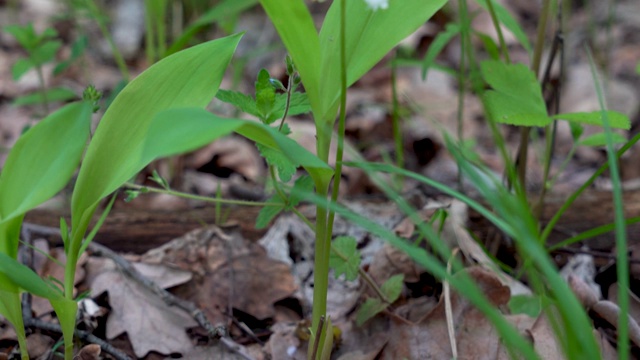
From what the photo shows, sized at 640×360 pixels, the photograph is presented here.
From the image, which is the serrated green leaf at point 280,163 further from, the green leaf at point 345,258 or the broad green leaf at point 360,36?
the green leaf at point 345,258

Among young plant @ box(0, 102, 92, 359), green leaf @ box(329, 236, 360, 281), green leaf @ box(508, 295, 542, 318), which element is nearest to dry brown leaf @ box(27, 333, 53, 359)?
young plant @ box(0, 102, 92, 359)

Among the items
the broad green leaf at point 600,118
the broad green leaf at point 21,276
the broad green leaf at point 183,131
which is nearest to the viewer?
the broad green leaf at point 183,131

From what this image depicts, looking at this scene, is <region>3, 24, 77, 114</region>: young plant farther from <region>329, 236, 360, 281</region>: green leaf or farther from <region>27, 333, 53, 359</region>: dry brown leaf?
<region>329, 236, 360, 281</region>: green leaf

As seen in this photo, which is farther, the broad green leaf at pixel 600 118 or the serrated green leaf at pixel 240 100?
the broad green leaf at pixel 600 118

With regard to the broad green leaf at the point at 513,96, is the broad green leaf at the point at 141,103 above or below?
above

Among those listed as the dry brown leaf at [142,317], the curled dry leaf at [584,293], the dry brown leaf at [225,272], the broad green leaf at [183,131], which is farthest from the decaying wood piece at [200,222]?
the broad green leaf at [183,131]

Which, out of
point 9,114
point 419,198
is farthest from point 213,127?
point 9,114
